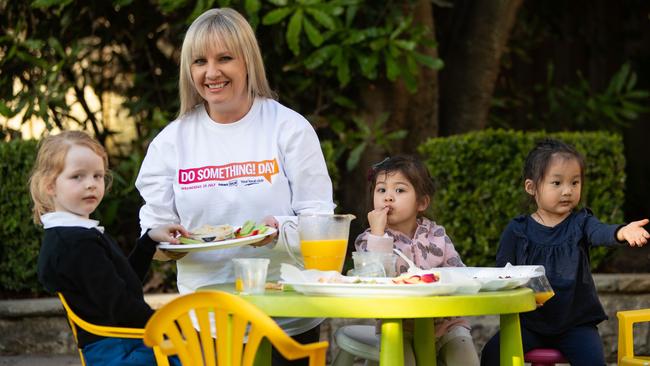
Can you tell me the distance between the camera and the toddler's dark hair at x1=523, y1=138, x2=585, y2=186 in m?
4.11

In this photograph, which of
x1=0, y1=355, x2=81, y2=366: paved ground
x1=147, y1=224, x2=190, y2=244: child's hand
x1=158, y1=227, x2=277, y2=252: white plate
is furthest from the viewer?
x1=0, y1=355, x2=81, y2=366: paved ground

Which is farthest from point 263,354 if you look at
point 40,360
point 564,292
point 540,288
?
point 40,360

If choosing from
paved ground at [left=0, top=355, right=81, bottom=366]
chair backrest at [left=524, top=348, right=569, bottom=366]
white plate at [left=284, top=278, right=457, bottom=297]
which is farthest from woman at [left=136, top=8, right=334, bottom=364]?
paved ground at [left=0, top=355, right=81, bottom=366]

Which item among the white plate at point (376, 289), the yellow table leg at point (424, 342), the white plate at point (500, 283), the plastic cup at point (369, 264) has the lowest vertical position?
the yellow table leg at point (424, 342)

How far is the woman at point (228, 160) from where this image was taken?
11.8 feet

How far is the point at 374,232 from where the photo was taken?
144 inches

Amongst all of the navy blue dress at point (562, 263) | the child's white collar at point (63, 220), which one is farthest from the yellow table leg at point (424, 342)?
the child's white collar at point (63, 220)

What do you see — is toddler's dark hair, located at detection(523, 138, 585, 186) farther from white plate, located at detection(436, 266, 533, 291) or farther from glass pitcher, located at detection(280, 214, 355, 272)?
glass pitcher, located at detection(280, 214, 355, 272)

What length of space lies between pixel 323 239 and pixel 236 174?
1.46ft

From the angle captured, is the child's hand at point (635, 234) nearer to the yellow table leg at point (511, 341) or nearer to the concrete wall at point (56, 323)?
the yellow table leg at point (511, 341)

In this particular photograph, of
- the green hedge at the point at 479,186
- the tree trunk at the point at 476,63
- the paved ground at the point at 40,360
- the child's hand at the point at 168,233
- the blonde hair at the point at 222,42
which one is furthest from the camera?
the tree trunk at the point at 476,63

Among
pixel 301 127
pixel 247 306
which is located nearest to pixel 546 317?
pixel 301 127

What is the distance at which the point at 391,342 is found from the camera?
3.04 metres

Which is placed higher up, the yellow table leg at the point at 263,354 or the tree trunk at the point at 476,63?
the tree trunk at the point at 476,63
